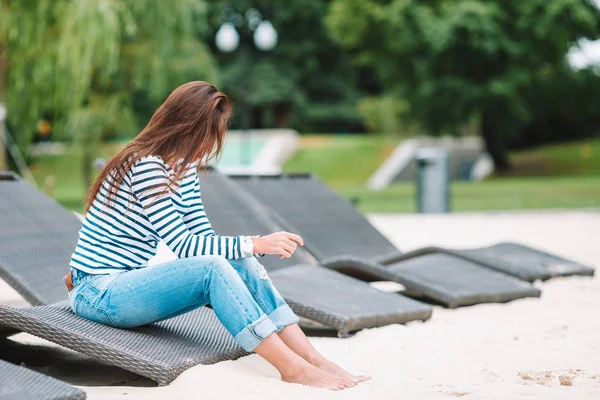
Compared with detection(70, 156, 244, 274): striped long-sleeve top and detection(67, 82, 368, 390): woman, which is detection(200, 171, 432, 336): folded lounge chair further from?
detection(70, 156, 244, 274): striped long-sleeve top

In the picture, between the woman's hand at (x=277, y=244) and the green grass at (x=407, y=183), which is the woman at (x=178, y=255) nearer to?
the woman's hand at (x=277, y=244)

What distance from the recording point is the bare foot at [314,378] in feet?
12.0

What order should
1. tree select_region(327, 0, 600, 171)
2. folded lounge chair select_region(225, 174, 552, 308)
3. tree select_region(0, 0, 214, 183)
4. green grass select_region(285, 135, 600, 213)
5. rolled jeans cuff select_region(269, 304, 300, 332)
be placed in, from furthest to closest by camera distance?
tree select_region(327, 0, 600, 171) < green grass select_region(285, 135, 600, 213) < tree select_region(0, 0, 214, 183) < folded lounge chair select_region(225, 174, 552, 308) < rolled jeans cuff select_region(269, 304, 300, 332)

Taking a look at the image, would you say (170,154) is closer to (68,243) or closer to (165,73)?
(68,243)

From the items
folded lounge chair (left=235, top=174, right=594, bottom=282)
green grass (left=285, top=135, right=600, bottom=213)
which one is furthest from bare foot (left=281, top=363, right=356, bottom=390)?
green grass (left=285, top=135, right=600, bottom=213)

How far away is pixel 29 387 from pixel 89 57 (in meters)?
13.7

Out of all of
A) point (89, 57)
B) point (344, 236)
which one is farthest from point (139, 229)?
point (89, 57)

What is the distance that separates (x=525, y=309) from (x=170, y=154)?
3140 mm

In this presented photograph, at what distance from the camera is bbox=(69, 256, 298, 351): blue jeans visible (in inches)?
143

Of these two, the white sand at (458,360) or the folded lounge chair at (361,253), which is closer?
the white sand at (458,360)

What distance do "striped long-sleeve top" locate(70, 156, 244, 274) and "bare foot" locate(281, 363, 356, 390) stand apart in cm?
52

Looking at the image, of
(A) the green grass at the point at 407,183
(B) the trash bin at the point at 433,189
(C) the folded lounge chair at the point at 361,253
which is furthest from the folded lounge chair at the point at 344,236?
(A) the green grass at the point at 407,183

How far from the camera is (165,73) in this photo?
19.2 meters

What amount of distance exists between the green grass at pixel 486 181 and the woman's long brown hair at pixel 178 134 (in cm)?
1366
